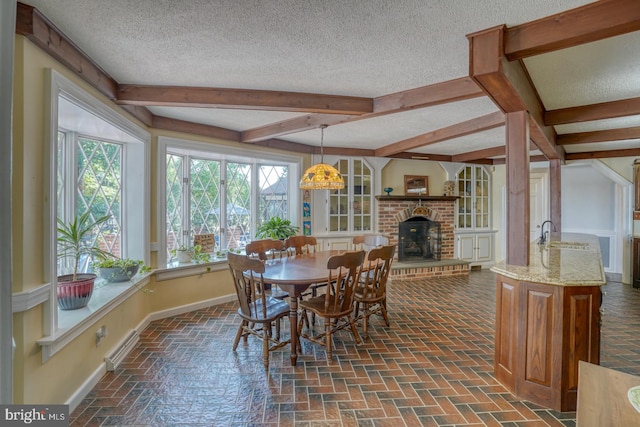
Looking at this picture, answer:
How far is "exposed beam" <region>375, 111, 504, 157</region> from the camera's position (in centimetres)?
359

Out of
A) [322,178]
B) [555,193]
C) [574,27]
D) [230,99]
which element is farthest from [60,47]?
[555,193]

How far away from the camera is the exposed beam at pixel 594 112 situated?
10.1 ft

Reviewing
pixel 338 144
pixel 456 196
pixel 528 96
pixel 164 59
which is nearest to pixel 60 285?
pixel 164 59

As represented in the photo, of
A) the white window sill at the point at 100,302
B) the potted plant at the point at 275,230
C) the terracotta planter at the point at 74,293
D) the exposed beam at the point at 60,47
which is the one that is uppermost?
the exposed beam at the point at 60,47

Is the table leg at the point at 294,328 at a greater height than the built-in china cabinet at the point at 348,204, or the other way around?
the built-in china cabinet at the point at 348,204

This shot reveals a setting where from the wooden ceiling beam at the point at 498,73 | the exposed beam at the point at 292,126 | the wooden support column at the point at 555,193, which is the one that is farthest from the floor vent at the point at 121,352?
the wooden support column at the point at 555,193

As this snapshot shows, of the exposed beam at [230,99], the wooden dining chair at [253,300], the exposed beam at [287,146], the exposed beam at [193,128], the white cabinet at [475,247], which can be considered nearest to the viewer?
the wooden dining chair at [253,300]

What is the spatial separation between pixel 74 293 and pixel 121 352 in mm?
733

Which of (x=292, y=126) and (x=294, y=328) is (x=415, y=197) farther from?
(x=294, y=328)

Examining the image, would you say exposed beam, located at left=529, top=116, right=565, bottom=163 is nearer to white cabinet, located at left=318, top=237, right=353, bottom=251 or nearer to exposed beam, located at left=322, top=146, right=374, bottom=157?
exposed beam, located at left=322, top=146, right=374, bottom=157

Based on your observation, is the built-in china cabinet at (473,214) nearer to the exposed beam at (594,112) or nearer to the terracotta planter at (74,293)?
the exposed beam at (594,112)

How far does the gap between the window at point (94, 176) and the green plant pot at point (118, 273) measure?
0.22 metres

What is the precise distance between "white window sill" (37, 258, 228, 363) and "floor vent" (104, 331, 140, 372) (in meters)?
0.36

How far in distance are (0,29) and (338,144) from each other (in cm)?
494
